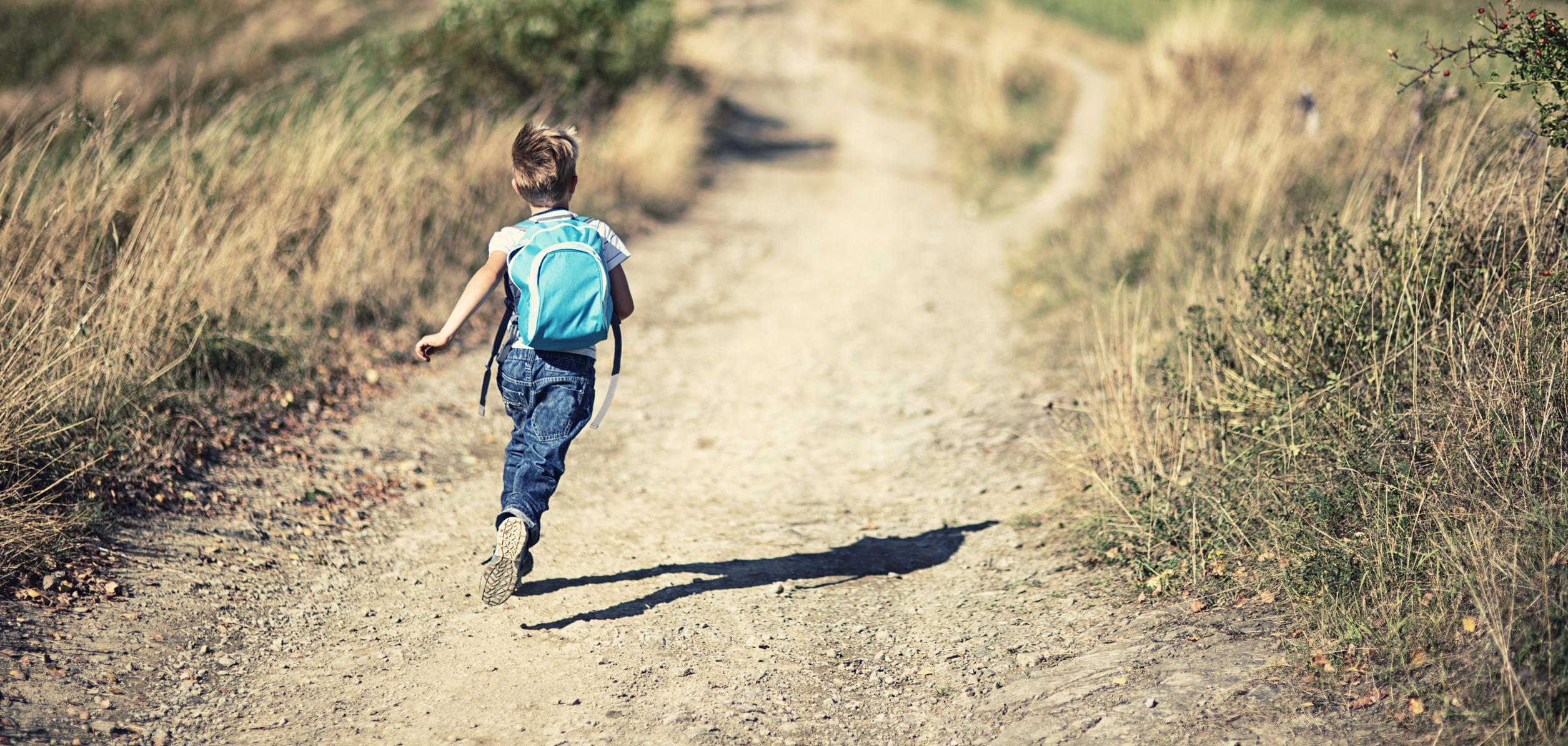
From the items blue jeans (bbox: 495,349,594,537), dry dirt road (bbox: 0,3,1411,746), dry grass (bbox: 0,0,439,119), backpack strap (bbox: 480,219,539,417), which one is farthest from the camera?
dry grass (bbox: 0,0,439,119)

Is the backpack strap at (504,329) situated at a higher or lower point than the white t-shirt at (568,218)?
lower

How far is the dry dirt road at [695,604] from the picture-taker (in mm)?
3053

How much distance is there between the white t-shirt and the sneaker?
2.16 feet

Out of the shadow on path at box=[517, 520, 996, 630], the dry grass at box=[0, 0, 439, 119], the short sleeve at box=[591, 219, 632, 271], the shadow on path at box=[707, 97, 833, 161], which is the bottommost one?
the shadow on path at box=[707, 97, 833, 161]

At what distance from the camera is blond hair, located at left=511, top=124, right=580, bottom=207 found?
132 inches

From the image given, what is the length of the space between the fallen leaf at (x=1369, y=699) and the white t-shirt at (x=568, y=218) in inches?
102

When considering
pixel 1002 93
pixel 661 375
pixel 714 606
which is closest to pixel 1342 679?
pixel 714 606

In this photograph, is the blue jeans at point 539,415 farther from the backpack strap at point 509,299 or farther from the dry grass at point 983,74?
the dry grass at point 983,74

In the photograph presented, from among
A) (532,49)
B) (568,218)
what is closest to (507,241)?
(568,218)

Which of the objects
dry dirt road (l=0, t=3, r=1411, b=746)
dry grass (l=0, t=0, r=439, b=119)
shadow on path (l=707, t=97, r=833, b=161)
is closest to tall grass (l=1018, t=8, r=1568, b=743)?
dry dirt road (l=0, t=3, r=1411, b=746)

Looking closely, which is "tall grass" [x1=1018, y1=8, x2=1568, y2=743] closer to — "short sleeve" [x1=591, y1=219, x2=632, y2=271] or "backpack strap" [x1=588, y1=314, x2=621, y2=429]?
"backpack strap" [x1=588, y1=314, x2=621, y2=429]

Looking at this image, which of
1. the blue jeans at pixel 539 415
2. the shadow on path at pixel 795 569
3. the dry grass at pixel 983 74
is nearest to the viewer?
the blue jeans at pixel 539 415

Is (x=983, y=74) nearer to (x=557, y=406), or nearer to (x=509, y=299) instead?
(x=509, y=299)

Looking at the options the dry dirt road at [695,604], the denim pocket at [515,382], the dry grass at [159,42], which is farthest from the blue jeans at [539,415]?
the dry grass at [159,42]
